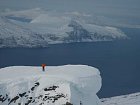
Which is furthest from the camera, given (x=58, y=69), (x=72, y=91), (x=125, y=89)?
(x=125, y=89)

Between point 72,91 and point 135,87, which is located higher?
point 72,91

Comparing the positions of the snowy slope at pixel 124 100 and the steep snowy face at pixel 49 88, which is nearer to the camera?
the steep snowy face at pixel 49 88

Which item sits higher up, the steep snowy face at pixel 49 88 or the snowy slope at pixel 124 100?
the steep snowy face at pixel 49 88

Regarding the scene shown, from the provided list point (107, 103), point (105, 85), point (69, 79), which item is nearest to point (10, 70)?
point (69, 79)

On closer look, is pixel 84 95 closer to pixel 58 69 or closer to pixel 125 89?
pixel 58 69

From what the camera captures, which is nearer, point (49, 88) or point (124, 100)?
point (49, 88)

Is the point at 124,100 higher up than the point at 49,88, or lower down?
lower down

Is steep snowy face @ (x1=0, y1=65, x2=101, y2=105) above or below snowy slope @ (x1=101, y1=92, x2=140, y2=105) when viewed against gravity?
above

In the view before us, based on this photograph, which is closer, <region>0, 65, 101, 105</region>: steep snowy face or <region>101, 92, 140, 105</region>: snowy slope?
<region>0, 65, 101, 105</region>: steep snowy face
